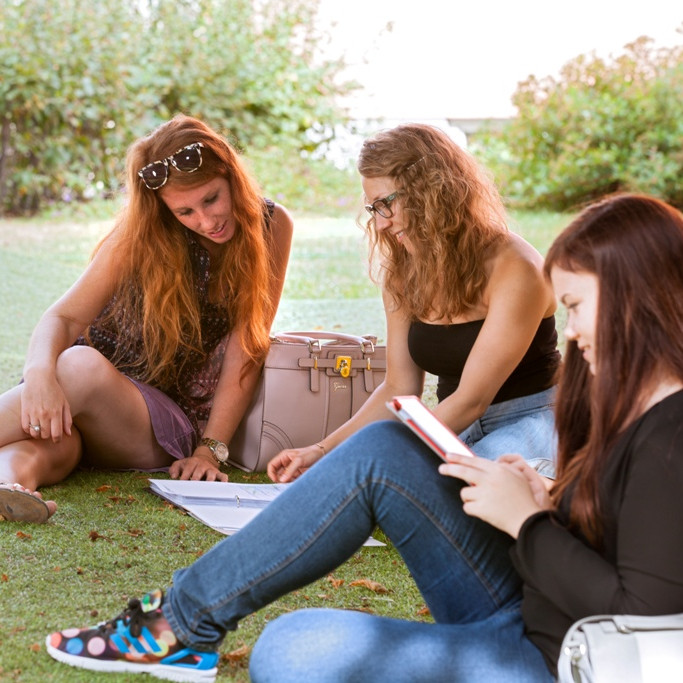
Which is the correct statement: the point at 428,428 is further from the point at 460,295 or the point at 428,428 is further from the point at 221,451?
the point at 221,451

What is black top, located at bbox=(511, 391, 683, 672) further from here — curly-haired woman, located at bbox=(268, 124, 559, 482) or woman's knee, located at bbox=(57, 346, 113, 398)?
woman's knee, located at bbox=(57, 346, 113, 398)

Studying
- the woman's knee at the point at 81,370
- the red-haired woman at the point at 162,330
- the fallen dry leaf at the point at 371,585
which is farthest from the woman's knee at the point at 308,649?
the woman's knee at the point at 81,370

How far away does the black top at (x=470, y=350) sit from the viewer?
2.56 m

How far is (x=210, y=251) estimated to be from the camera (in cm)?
326

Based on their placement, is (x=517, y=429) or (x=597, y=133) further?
(x=597, y=133)

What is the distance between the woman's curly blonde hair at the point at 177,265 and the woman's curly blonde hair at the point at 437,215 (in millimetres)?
664

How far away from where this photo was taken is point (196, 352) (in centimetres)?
326

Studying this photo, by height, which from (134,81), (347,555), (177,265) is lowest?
(347,555)

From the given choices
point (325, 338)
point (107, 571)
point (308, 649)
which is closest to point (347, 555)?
point (308, 649)

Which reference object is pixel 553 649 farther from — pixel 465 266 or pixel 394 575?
pixel 465 266

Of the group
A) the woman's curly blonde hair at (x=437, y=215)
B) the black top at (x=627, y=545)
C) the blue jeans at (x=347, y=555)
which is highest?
the woman's curly blonde hair at (x=437, y=215)

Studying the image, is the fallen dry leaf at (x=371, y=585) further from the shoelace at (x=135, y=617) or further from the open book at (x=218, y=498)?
the shoelace at (x=135, y=617)

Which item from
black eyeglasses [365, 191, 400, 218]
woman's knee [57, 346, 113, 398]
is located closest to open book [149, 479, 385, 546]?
woman's knee [57, 346, 113, 398]

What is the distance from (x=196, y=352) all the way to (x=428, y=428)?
5.74 feet
